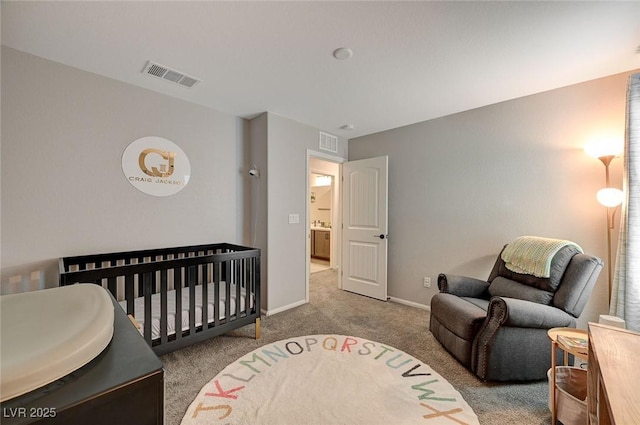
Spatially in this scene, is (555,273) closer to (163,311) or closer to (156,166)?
(163,311)

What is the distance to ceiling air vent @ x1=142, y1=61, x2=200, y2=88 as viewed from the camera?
7.07ft

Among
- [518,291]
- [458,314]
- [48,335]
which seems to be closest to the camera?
[48,335]

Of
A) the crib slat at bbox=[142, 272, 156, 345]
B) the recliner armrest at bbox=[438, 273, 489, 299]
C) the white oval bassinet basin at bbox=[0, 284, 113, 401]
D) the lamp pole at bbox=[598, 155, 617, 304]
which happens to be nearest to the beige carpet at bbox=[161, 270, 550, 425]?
the crib slat at bbox=[142, 272, 156, 345]

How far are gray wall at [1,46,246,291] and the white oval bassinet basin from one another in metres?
1.85

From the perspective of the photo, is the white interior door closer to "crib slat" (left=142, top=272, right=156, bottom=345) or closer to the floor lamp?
the floor lamp

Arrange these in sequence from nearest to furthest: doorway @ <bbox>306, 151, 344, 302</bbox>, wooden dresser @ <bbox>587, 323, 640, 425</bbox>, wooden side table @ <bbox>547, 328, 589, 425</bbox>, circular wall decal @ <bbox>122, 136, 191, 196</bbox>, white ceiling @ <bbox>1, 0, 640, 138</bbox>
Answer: wooden dresser @ <bbox>587, 323, 640, 425</bbox> → wooden side table @ <bbox>547, 328, 589, 425</bbox> → white ceiling @ <bbox>1, 0, 640, 138</bbox> → circular wall decal @ <bbox>122, 136, 191, 196</bbox> → doorway @ <bbox>306, 151, 344, 302</bbox>

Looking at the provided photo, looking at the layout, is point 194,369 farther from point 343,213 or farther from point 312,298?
point 343,213

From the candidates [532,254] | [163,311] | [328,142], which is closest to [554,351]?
[532,254]

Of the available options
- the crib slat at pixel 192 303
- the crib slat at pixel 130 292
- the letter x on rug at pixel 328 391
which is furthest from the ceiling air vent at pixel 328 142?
the crib slat at pixel 130 292

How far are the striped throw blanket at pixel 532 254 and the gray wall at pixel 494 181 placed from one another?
1.15 ft

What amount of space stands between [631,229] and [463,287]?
1.25m

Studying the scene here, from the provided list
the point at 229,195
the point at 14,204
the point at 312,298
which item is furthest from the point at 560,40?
the point at 14,204

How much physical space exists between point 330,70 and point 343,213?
2308 mm

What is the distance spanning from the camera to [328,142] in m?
3.85
